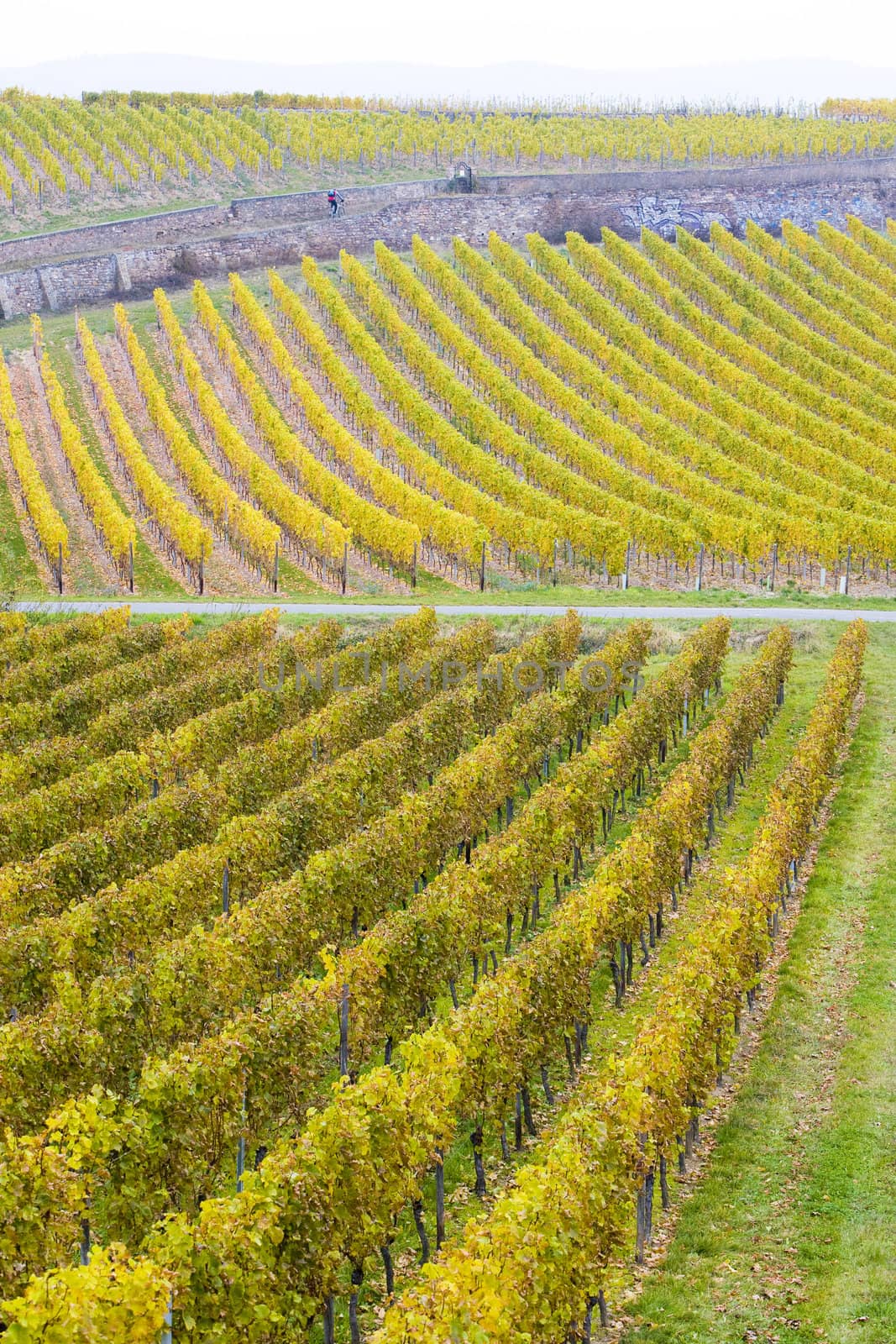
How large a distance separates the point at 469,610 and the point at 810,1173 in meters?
29.9

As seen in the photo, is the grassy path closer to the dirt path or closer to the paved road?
the paved road

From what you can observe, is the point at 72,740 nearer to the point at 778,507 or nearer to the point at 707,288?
the point at 778,507

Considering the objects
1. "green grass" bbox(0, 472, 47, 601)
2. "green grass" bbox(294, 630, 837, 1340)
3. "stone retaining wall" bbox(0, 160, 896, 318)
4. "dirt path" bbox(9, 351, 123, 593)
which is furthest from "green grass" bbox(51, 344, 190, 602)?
"green grass" bbox(294, 630, 837, 1340)

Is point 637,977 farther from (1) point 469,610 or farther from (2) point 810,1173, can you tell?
(1) point 469,610

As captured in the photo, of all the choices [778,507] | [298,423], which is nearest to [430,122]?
[298,423]

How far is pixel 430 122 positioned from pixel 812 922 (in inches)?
3713

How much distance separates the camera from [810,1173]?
1944cm

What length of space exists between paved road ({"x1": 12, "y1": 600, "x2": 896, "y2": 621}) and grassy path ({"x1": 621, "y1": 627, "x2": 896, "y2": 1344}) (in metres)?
19.0

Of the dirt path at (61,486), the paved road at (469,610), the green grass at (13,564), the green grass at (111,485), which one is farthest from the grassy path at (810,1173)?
the dirt path at (61,486)

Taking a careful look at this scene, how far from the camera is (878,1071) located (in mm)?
21688

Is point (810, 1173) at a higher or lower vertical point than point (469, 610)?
lower

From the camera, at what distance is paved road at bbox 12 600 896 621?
46.5 m

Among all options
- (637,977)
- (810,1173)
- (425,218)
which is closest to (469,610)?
(637,977)

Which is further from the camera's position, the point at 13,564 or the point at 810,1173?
the point at 13,564
